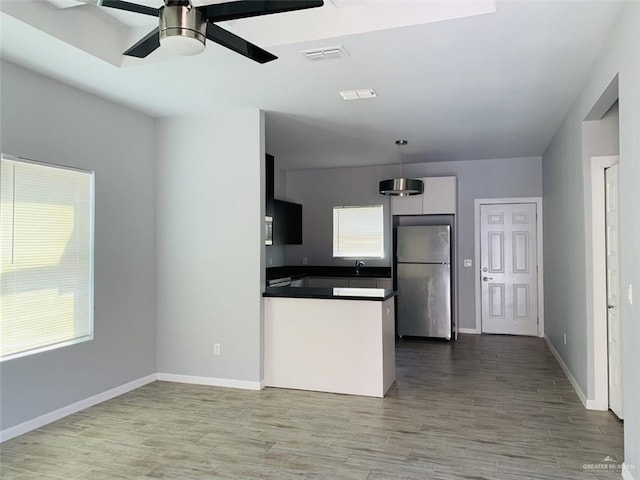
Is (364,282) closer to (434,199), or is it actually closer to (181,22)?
(434,199)

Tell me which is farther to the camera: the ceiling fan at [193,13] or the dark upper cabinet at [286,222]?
the dark upper cabinet at [286,222]

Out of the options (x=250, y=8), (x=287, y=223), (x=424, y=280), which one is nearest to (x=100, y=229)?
(x=250, y=8)

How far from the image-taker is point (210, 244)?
436 centimetres

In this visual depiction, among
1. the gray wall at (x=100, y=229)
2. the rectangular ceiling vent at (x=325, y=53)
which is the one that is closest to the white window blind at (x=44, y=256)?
the gray wall at (x=100, y=229)

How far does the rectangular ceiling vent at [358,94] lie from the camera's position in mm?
3639

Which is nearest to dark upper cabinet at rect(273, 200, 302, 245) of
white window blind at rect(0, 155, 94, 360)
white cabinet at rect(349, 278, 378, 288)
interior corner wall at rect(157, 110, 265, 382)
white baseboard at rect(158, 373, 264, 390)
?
white cabinet at rect(349, 278, 378, 288)

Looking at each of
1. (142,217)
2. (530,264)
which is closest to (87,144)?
(142,217)

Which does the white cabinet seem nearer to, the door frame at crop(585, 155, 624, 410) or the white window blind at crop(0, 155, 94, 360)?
the door frame at crop(585, 155, 624, 410)

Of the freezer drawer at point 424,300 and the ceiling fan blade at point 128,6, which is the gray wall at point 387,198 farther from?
the ceiling fan blade at point 128,6

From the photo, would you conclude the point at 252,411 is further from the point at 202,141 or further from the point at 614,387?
the point at 614,387

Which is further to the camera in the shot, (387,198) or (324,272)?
(324,272)

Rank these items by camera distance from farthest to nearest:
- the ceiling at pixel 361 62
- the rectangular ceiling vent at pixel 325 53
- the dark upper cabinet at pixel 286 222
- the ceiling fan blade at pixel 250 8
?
the dark upper cabinet at pixel 286 222
the rectangular ceiling vent at pixel 325 53
the ceiling at pixel 361 62
the ceiling fan blade at pixel 250 8

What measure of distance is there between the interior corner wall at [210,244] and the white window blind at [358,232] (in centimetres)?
337

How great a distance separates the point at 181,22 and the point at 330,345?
301 centimetres
